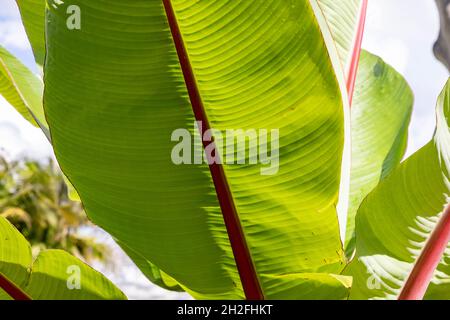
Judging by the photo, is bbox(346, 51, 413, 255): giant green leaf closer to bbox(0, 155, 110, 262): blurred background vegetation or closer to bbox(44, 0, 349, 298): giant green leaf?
bbox(44, 0, 349, 298): giant green leaf

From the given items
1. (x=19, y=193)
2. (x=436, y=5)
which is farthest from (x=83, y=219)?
(x=436, y=5)

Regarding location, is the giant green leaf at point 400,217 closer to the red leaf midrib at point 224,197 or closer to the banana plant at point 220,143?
the banana plant at point 220,143

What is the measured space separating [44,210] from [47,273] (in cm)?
802

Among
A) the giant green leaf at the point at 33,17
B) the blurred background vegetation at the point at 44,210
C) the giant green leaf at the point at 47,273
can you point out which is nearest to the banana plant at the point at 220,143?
the giant green leaf at the point at 47,273

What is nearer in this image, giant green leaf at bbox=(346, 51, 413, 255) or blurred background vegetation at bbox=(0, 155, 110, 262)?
giant green leaf at bbox=(346, 51, 413, 255)

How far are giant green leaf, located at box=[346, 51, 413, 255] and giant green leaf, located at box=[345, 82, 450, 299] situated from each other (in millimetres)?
321

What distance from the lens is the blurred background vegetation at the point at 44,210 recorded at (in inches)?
320

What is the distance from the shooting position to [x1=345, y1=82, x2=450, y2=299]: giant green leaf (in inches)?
29.1

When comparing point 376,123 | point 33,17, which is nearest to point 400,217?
point 376,123

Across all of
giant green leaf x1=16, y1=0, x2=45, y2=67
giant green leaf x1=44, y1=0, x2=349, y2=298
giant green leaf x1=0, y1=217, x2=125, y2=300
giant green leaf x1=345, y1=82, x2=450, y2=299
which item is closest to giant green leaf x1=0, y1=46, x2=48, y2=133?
giant green leaf x1=16, y1=0, x2=45, y2=67

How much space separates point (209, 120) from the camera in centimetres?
68

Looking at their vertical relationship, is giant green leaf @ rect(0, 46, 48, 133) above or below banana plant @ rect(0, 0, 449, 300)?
above

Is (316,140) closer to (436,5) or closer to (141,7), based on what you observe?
(141,7)

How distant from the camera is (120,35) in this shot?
0.65 m
